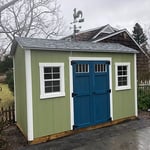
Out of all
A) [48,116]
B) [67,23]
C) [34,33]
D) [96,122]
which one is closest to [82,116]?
[96,122]

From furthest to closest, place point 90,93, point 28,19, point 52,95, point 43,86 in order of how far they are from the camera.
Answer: point 28,19 → point 90,93 → point 52,95 → point 43,86

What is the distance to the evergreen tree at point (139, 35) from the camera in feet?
107

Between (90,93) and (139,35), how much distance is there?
29005 mm

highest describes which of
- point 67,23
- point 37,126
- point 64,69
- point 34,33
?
point 67,23

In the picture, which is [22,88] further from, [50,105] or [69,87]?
[69,87]

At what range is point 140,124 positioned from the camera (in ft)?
23.4

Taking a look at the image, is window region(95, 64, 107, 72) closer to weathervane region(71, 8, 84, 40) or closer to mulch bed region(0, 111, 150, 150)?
mulch bed region(0, 111, 150, 150)

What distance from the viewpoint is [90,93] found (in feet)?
21.6

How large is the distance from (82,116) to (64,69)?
167 centimetres

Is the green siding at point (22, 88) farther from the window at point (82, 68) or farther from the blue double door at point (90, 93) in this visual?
the window at point (82, 68)

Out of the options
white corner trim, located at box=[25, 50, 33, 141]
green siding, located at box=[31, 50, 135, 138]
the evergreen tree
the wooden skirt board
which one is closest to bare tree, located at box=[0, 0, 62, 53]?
green siding, located at box=[31, 50, 135, 138]

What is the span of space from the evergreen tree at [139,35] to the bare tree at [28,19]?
59.0 ft

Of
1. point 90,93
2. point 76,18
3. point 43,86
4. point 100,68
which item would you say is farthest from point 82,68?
point 76,18

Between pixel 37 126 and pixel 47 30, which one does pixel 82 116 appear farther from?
pixel 47 30
